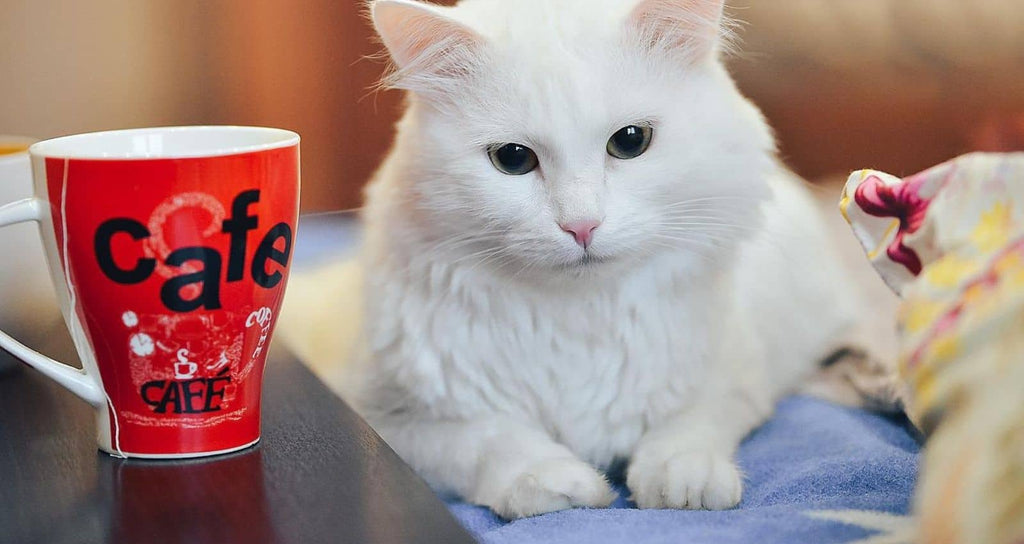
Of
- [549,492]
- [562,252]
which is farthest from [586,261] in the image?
[549,492]

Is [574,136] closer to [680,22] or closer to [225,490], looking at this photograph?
[680,22]

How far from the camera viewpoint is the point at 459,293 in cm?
104

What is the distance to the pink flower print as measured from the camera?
22.6 inches

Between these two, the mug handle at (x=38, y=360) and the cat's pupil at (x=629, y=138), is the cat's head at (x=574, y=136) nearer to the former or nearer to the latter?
the cat's pupil at (x=629, y=138)

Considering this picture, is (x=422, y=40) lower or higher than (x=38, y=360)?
higher

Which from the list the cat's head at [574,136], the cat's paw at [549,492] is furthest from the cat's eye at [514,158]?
the cat's paw at [549,492]

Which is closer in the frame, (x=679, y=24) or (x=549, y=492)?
(x=549, y=492)

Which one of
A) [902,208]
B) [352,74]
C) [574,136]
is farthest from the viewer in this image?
[352,74]

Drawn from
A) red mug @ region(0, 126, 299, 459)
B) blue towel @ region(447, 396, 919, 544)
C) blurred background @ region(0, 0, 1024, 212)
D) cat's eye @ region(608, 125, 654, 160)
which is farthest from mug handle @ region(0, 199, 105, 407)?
blurred background @ region(0, 0, 1024, 212)

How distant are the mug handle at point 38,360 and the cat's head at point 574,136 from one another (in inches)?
15.8

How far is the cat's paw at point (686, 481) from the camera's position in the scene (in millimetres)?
906

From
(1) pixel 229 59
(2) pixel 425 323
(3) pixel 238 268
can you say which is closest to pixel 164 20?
(1) pixel 229 59

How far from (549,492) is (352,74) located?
1105mm

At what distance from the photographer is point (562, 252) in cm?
94
